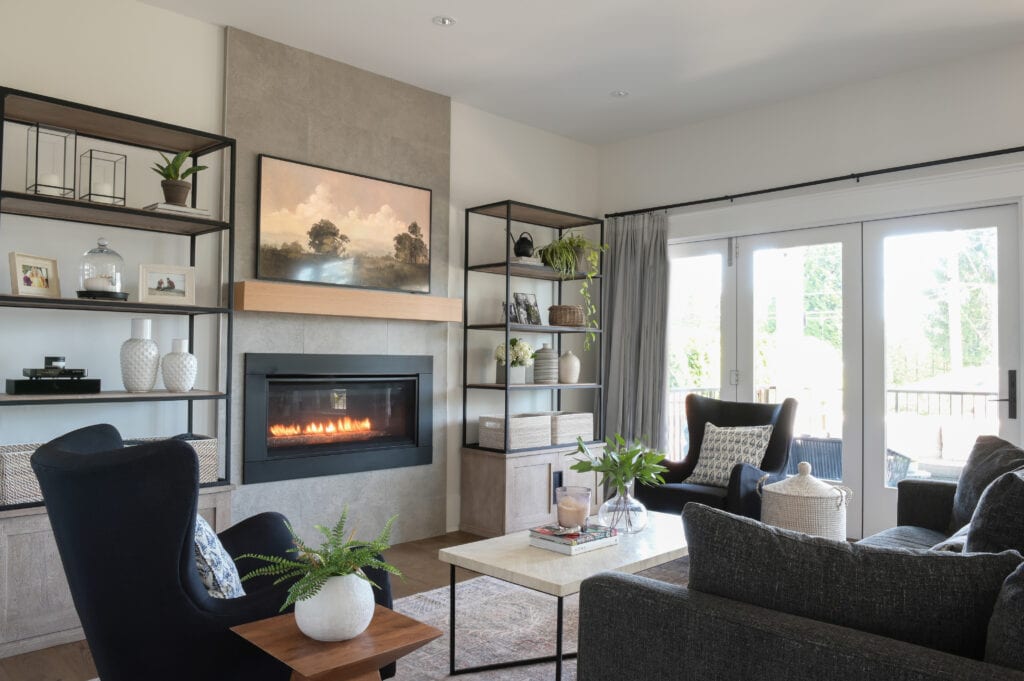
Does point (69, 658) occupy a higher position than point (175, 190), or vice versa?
point (175, 190)

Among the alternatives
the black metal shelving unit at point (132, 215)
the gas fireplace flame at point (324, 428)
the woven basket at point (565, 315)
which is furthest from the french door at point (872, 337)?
the black metal shelving unit at point (132, 215)

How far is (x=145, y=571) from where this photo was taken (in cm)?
178

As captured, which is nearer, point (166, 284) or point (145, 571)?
point (145, 571)

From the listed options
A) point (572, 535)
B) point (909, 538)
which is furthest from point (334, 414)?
point (909, 538)

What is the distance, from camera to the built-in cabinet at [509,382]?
4.84m

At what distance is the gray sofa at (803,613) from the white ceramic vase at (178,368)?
2495 mm

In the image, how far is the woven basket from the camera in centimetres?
536

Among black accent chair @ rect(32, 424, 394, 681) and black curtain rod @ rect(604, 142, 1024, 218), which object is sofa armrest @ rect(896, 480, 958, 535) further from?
black accent chair @ rect(32, 424, 394, 681)

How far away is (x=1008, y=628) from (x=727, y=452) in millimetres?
3275

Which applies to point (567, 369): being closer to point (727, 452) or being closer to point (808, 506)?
point (727, 452)

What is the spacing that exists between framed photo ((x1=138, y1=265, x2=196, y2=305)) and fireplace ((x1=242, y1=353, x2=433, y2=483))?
1.96 feet

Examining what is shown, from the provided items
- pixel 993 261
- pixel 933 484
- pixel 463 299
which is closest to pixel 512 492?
pixel 463 299

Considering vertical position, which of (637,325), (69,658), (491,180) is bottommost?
(69,658)

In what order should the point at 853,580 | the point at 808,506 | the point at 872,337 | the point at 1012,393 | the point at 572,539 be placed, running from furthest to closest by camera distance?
the point at 872,337 < the point at 1012,393 < the point at 808,506 < the point at 572,539 < the point at 853,580
